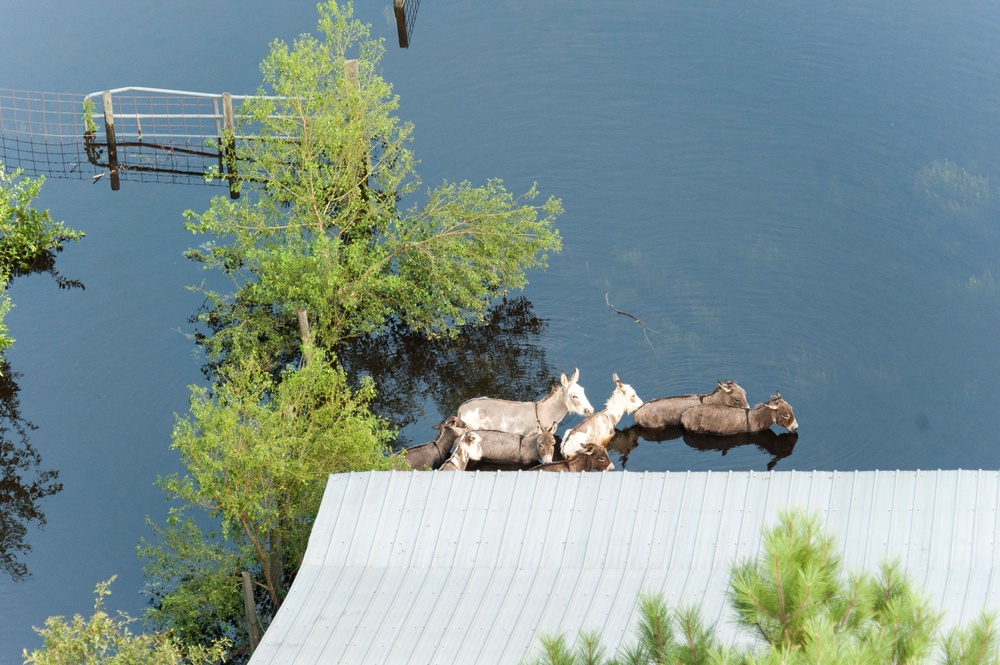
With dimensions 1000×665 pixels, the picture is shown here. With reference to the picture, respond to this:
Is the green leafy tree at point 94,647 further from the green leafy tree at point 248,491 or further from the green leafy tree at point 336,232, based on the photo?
A: the green leafy tree at point 336,232

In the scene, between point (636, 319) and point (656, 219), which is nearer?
point (636, 319)

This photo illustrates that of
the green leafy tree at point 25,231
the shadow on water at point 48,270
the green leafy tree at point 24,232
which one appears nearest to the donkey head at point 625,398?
the shadow on water at point 48,270

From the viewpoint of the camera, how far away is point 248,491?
3034 centimetres

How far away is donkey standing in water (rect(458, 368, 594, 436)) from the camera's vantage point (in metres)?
36.1

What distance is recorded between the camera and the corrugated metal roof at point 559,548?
25.3 m

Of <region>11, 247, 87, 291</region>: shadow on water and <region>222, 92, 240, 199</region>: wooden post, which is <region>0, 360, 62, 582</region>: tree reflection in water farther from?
<region>222, 92, 240, 199</region>: wooden post

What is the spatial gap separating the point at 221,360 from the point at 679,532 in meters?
17.0

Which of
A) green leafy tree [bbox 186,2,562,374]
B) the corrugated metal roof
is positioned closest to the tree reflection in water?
green leafy tree [bbox 186,2,562,374]

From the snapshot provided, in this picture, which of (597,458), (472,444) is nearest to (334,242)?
(472,444)

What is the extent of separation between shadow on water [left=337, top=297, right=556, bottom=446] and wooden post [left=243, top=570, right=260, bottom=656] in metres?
8.49

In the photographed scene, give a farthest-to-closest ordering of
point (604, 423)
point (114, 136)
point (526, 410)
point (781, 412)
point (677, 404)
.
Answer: point (114, 136)
point (677, 404)
point (526, 410)
point (604, 423)
point (781, 412)

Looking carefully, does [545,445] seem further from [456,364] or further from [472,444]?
[456,364]

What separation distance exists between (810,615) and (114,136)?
35067 mm

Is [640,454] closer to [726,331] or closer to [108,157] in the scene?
[726,331]
